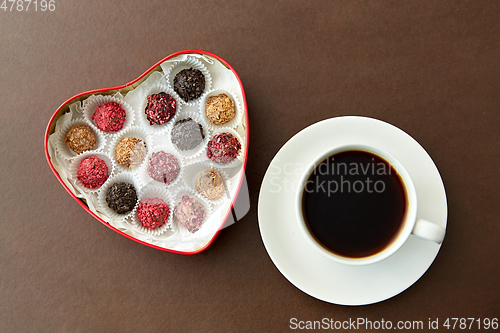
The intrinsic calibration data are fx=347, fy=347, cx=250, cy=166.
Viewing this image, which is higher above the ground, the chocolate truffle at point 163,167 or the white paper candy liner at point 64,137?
the white paper candy liner at point 64,137

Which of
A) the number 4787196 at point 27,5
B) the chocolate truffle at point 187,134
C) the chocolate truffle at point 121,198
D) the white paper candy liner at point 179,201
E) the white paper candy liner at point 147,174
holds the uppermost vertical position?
the number 4787196 at point 27,5

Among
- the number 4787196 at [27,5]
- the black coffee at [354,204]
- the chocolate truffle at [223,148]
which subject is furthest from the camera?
the number 4787196 at [27,5]

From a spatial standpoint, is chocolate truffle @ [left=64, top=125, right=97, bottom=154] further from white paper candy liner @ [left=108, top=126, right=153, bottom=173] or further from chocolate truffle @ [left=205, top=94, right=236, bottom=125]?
chocolate truffle @ [left=205, top=94, right=236, bottom=125]

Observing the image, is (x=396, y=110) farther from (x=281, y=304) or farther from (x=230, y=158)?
(x=281, y=304)

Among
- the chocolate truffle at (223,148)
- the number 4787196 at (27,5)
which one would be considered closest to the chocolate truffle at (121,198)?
the chocolate truffle at (223,148)

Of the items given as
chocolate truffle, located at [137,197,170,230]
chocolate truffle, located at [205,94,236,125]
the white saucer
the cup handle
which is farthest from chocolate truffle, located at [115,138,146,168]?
the cup handle

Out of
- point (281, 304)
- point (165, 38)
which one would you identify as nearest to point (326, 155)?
point (281, 304)

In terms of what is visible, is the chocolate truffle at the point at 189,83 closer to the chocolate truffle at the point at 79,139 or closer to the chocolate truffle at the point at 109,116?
the chocolate truffle at the point at 109,116
